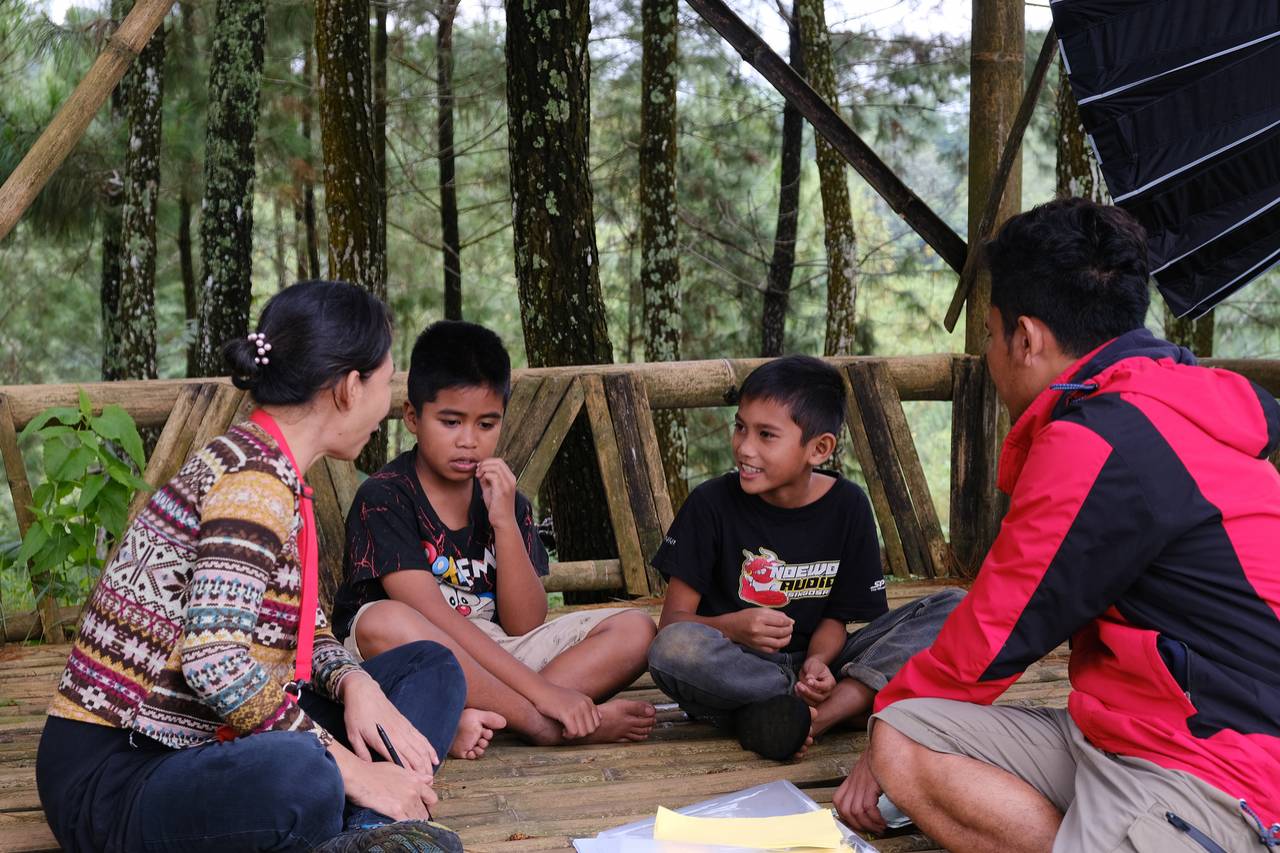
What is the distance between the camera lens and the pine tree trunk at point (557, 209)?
526cm

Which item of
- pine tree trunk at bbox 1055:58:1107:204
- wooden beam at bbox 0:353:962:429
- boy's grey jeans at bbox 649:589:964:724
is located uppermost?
pine tree trunk at bbox 1055:58:1107:204

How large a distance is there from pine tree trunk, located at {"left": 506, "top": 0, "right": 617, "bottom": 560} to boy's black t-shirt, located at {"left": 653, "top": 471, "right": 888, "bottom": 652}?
197 centimetres

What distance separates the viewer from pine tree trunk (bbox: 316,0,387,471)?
310 inches

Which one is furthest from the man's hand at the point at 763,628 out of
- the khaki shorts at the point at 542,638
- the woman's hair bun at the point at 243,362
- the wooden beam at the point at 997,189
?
the wooden beam at the point at 997,189

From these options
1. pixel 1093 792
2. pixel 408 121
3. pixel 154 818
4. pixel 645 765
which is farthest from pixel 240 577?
pixel 408 121

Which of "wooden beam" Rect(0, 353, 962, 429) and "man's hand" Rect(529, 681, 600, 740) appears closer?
"man's hand" Rect(529, 681, 600, 740)

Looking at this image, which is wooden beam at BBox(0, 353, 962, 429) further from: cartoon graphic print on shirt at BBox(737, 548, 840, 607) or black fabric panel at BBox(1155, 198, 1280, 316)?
cartoon graphic print on shirt at BBox(737, 548, 840, 607)

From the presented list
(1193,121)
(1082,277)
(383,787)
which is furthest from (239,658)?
(1193,121)

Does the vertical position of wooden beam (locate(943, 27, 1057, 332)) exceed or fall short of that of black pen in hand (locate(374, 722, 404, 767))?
it exceeds it

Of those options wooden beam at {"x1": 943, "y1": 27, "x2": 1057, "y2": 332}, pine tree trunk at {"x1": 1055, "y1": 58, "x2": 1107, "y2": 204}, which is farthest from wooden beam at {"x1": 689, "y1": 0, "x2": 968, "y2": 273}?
pine tree trunk at {"x1": 1055, "y1": 58, "x2": 1107, "y2": 204}

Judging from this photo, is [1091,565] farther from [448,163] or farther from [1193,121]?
[448,163]

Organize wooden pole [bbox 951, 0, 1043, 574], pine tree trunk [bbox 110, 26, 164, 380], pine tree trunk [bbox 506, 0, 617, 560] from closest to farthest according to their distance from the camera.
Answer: wooden pole [bbox 951, 0, 1043, 574]
pine tree trunk [bbox 506, 0, 617, 560]
pine tree trunk [bbox 110, 26, 164, 380]

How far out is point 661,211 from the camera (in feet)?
30.3

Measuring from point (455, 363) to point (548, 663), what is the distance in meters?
0.85
